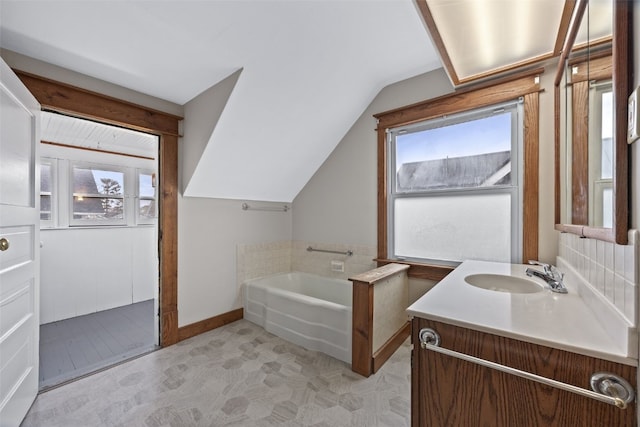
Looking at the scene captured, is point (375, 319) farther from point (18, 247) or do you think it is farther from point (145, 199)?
point (145, 199)

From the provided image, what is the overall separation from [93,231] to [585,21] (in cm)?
461

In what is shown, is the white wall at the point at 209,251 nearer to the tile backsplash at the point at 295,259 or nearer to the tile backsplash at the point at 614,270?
the tile backsplash at the point at 295,259

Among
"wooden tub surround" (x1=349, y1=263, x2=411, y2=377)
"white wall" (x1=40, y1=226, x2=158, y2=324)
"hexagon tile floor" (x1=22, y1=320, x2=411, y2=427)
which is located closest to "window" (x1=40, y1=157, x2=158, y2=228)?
"white wall" (x1=40, y1=226, x2=158, y2=324)

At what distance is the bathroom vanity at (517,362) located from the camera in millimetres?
706

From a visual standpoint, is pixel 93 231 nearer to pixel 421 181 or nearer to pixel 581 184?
pixel 421 181

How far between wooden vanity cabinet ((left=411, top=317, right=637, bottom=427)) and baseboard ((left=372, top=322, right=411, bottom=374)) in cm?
96

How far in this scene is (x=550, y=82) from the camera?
1899mm

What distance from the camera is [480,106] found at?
7.11 feet

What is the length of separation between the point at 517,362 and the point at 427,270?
1634 mm

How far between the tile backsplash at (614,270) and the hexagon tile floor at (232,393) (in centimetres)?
118

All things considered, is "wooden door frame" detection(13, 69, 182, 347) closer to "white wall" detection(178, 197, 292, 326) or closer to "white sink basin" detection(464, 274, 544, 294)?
"white wall" detection(178, 197, 292, 326)

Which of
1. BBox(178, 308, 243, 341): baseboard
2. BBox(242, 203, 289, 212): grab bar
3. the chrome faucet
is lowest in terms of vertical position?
BBox(178, 308, 243, 341): baseboard

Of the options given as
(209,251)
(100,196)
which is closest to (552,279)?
(209,251)

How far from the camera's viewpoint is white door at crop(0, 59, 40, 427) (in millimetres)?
1299
